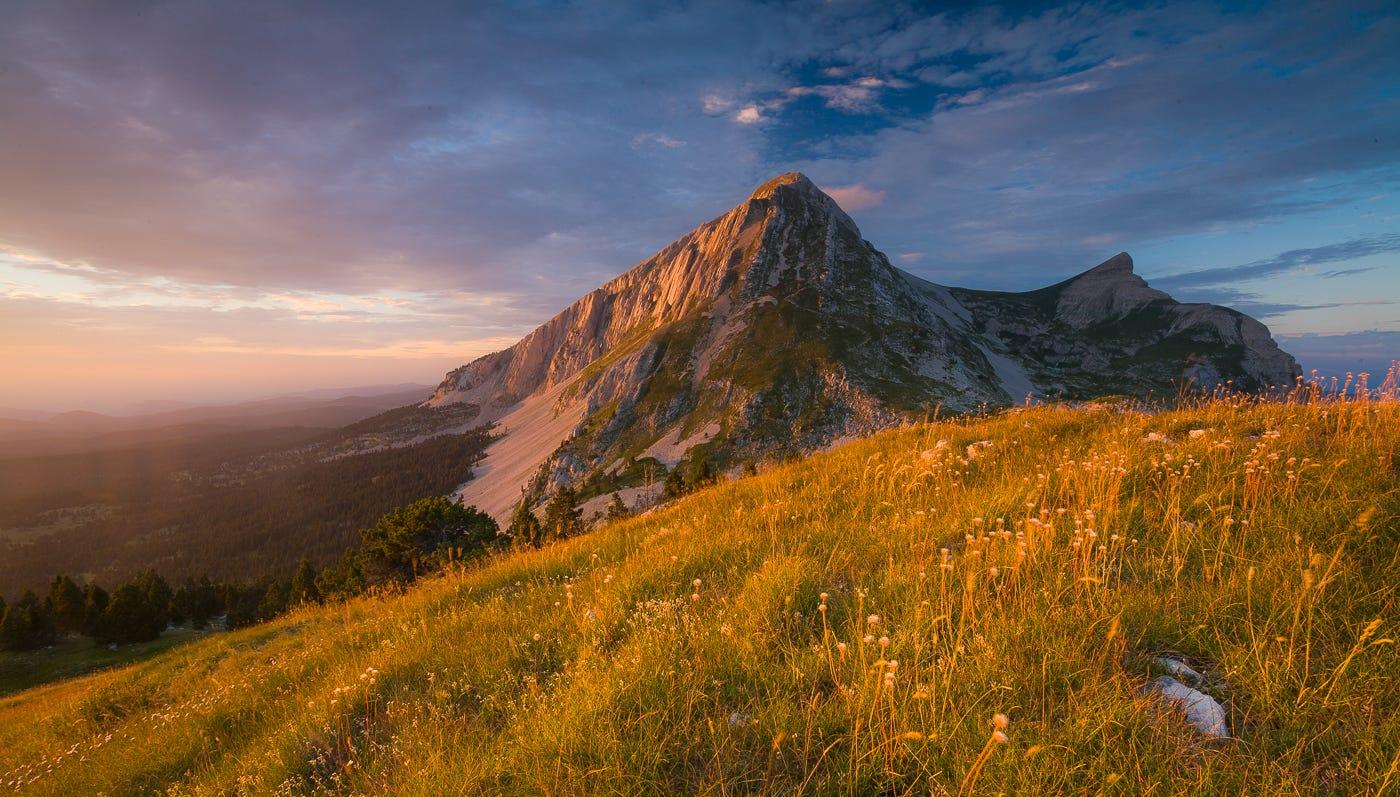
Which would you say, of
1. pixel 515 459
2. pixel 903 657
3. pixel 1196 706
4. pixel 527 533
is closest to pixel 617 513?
pixel 527 533

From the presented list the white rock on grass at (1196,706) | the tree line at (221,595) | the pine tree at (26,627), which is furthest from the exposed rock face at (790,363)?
the white rock on grass at (1196,706)

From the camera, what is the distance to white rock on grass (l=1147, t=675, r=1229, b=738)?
2773 millimetres

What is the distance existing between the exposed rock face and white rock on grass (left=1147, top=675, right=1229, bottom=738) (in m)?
87.4

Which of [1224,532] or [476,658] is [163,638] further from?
[1224,532]

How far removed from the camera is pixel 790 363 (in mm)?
120750

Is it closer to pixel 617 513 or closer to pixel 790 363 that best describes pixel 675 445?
pixel 790 363

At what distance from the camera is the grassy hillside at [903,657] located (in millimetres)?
2748

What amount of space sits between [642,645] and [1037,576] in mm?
3466

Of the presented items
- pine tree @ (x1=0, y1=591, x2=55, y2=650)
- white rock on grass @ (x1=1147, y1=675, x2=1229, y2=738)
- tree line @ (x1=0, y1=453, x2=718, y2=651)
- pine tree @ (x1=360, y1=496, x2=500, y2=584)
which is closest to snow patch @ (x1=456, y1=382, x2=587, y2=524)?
tree line @ (x1=0, y1=453, x2=718, y2=651)

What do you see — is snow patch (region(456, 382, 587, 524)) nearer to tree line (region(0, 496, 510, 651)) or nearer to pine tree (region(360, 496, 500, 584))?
tree line (region(0, 496, 510, 651))

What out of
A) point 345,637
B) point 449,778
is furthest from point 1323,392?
point 345,637

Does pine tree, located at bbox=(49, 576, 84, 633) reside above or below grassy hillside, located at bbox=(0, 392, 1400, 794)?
below

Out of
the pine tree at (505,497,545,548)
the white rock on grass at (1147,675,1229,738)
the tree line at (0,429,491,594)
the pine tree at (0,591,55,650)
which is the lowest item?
the tree line at (0,429,491,594)

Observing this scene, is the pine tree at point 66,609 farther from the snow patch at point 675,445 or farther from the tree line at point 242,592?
the snow patch at point 675,445
